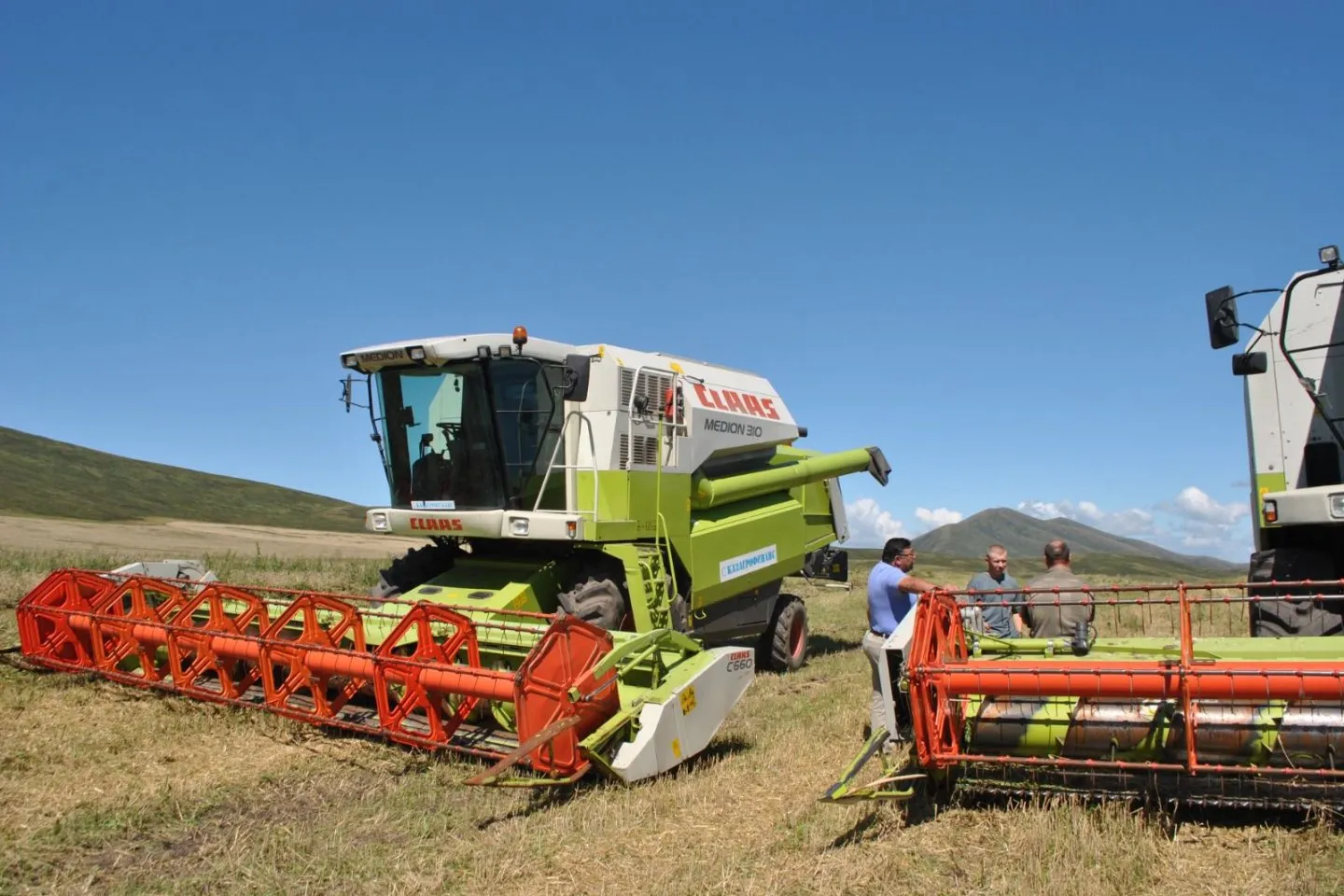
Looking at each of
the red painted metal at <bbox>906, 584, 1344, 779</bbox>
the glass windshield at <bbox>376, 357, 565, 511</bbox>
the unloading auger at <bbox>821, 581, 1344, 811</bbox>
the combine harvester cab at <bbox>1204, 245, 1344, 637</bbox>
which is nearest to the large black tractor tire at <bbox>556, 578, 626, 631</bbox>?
the glass windshield at <bbox>376, 357, 565, 511</bbox>

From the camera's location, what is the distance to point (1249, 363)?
6.50m

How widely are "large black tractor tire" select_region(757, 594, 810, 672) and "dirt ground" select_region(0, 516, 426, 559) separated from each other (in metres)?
16.7

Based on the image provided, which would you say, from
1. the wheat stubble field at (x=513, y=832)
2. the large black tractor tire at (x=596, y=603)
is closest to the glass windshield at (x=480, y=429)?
the large black tractor tire at (x=596, y=603)

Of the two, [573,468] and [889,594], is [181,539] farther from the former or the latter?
[889,594]

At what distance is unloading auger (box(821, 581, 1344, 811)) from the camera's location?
4.06 m

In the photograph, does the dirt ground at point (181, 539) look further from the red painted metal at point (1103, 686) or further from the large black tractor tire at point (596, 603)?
the red painted metal at point (1103, 686)

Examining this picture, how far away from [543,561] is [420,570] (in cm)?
134

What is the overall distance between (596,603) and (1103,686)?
392 cm

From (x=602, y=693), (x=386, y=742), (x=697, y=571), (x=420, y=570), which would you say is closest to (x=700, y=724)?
(x=602, y=693)

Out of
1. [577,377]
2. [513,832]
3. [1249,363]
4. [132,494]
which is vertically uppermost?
[577,377]

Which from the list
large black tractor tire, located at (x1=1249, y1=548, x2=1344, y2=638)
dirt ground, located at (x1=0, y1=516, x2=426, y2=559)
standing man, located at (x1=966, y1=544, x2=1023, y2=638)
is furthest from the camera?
dirt ground, located at (x1=0, y1=516, x2=426, y2=559)

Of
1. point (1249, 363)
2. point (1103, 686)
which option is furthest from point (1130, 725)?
point (1249, 363)

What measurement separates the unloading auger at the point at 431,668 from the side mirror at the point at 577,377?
65.1 inches

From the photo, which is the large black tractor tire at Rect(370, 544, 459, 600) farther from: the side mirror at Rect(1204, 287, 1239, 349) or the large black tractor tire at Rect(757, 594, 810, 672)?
the side mirror at Rect(1204, 287, 1239, 349)
